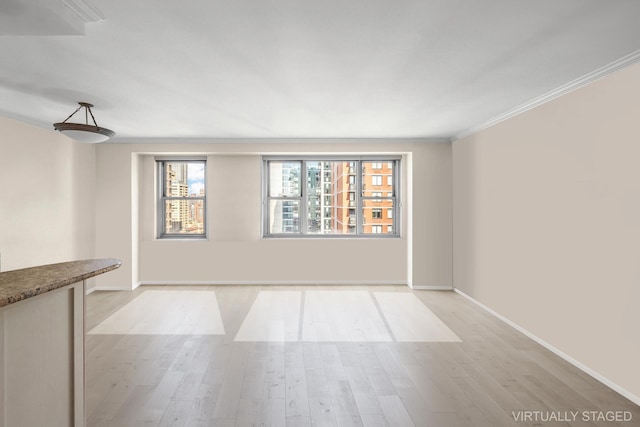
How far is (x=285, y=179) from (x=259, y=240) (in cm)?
119

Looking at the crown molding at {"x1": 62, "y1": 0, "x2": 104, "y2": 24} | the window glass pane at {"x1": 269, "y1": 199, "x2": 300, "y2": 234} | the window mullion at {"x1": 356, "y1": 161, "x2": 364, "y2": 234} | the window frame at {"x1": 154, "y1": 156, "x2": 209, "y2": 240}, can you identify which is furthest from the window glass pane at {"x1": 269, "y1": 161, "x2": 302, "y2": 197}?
the crown molding at {"x1": 62, "y1": 0, "x2": 104, "y2": 24}

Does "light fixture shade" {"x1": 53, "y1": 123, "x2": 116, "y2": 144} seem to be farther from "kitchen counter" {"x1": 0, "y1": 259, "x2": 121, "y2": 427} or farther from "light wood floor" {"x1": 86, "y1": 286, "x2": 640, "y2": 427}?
"kitchen counter" {"x1": 0, "y1": 259, "x2": 121, "y2": 427}

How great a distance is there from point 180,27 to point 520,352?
152 inches

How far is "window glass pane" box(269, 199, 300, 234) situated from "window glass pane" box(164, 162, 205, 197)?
1.31 m

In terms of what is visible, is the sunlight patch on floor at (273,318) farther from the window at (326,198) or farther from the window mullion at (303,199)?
the window at (326,198)

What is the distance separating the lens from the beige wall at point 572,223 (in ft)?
8.54

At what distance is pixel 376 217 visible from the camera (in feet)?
21.0

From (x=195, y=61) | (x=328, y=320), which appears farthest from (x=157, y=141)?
(x=328, y=320)

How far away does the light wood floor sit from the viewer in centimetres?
232

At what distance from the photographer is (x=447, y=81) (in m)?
3.10

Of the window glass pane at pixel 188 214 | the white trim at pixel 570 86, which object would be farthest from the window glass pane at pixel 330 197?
the white trim at pixel 570 86

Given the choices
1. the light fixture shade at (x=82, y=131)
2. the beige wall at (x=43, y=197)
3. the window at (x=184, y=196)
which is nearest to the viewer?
the light fixture shade at (x=82, y=131)

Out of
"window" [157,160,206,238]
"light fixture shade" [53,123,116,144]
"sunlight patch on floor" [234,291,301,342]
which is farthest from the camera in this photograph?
"window" [157,160,206,238]

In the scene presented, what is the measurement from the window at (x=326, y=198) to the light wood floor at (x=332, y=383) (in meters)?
2.84
